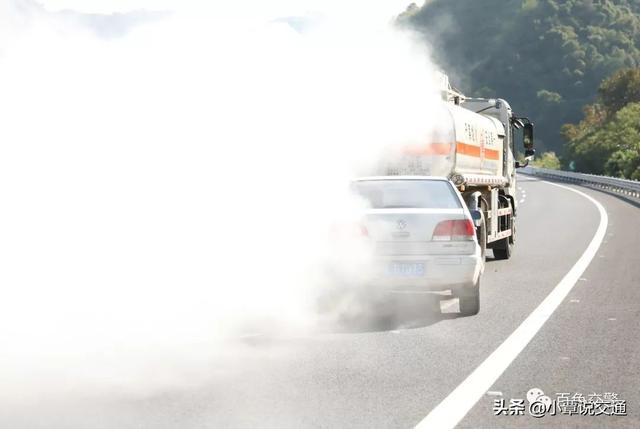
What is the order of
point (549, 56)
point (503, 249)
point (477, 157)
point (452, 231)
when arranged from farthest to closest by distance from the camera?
point (549, 56) → point (503, 249) → point (477, 157) → point (452, 231)

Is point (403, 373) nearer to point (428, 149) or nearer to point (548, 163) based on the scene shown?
point (428, 149)

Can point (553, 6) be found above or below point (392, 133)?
above

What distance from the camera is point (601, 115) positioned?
134 meters

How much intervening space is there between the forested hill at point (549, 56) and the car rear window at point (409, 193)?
155702 millimetres

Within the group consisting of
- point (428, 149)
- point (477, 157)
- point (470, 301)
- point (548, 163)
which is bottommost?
point (470, 301)

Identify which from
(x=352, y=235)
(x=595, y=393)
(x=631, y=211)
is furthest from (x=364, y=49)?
(x=631, y=211)

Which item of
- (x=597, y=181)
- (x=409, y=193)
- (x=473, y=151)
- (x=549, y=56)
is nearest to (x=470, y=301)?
(x=409, y=193)

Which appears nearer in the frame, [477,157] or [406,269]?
[406,269]

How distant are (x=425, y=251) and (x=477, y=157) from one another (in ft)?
22.5

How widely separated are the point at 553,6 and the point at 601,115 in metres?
62.1

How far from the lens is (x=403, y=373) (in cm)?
855

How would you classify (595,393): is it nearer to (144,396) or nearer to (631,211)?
(144,396)

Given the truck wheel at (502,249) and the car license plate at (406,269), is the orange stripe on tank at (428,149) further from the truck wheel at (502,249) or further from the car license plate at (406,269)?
the car license plate at (406,269)

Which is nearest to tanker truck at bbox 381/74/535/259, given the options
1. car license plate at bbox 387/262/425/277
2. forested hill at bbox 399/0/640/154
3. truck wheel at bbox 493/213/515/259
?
truck wheel at bbox 493/213/515/259
